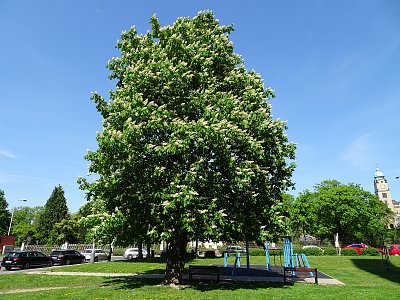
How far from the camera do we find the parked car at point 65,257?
37.4m

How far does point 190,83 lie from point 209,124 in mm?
3911

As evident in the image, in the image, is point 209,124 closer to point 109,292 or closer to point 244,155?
point 244,155

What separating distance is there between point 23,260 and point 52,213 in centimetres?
5561

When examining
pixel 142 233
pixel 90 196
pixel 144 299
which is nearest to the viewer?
pixel 144 299

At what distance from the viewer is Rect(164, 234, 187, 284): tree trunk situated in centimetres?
1791

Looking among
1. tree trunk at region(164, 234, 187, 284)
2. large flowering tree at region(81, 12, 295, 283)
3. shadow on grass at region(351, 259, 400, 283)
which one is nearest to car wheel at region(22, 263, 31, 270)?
large flowering tree at region(81, 12, 295, 283)

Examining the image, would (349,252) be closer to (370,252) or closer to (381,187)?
(370,252)

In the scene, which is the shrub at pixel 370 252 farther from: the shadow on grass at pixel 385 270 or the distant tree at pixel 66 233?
the distant tree at pixel 66 233

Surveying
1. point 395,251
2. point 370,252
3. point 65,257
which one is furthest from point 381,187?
point 65,257

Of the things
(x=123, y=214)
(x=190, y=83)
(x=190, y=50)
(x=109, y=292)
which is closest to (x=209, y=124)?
(x=190, y=83)

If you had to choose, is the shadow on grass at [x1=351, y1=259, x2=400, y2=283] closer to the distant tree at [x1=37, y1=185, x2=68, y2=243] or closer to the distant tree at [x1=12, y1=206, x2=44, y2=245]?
the distant tree at [x1=37, y1=185, x2=68, y2=243]

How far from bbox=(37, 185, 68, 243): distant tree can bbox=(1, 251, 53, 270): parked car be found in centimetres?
4988

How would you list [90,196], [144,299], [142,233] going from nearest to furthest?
[144,299] → [142,233] → [90,196]

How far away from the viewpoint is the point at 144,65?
17328 mm
